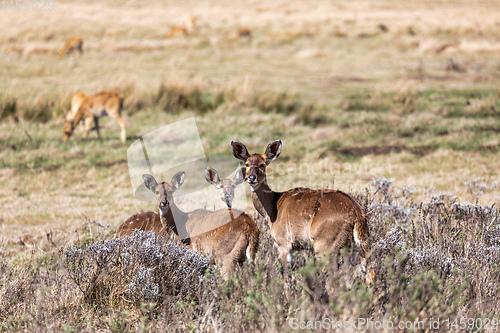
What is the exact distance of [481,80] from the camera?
70.5 feet

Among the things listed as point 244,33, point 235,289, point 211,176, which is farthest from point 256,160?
point 244,33

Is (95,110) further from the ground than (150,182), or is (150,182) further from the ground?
(150,182)

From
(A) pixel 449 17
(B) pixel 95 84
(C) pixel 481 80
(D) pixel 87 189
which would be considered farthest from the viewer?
(A) pixel 449 17

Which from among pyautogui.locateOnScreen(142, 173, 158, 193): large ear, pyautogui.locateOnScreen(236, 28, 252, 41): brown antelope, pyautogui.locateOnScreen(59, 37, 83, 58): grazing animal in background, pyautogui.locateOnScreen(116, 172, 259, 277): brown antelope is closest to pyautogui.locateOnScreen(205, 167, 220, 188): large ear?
pyautogui.locateOnScreen(116, 172, 259, 277): brown antelope

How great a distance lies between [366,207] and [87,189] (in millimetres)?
5857

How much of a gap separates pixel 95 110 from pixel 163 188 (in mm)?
8485

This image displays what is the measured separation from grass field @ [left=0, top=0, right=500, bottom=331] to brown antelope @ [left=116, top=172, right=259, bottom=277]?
11.5 inches

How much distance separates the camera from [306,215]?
495 centimetres

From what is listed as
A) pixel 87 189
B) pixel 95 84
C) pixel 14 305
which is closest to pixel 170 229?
pixel 14 305

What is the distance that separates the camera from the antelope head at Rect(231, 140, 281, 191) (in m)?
5.34

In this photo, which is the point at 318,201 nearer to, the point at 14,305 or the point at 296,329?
the point at 296,329

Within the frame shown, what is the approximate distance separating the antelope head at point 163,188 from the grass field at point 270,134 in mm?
733

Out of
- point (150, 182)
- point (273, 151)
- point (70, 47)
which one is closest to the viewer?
point (273, 151)

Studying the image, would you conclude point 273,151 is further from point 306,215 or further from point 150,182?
point 150,182
